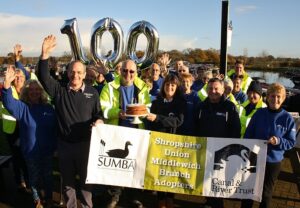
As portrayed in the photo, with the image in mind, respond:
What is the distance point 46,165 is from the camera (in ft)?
14.5

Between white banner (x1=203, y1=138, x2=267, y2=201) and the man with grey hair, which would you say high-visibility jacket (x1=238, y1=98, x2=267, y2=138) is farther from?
the man with grey hair

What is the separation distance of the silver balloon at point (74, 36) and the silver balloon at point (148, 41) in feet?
3.47

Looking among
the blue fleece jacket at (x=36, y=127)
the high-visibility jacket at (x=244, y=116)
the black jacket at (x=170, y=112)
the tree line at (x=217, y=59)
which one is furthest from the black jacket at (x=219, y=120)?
the tree line at (x=217, y=59)

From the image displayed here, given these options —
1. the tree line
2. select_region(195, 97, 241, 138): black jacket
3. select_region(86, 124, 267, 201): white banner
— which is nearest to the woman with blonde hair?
select_region(86, 124, 267, 201): white banner

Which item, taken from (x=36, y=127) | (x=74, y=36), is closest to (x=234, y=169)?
(x=36, y=127)

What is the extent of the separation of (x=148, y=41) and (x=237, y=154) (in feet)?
12.0

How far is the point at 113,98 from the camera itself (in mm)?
4383

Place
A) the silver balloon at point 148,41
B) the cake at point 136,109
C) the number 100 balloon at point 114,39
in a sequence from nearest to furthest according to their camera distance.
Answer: the cake at point 136,109 < the number 100 balloon at point 114,39 < the silver balloon at point 148,41

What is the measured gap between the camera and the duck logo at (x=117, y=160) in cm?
424

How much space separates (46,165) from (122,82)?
5.18 ft

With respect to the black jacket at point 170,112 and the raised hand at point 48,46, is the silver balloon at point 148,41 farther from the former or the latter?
the raised hand at point 48,46

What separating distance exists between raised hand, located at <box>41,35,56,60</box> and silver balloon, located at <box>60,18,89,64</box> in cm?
279

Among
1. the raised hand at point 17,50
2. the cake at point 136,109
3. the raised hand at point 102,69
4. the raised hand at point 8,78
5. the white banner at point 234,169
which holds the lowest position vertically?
the white banner at point 234,169

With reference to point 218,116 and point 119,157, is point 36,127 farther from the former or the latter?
point 218,116
